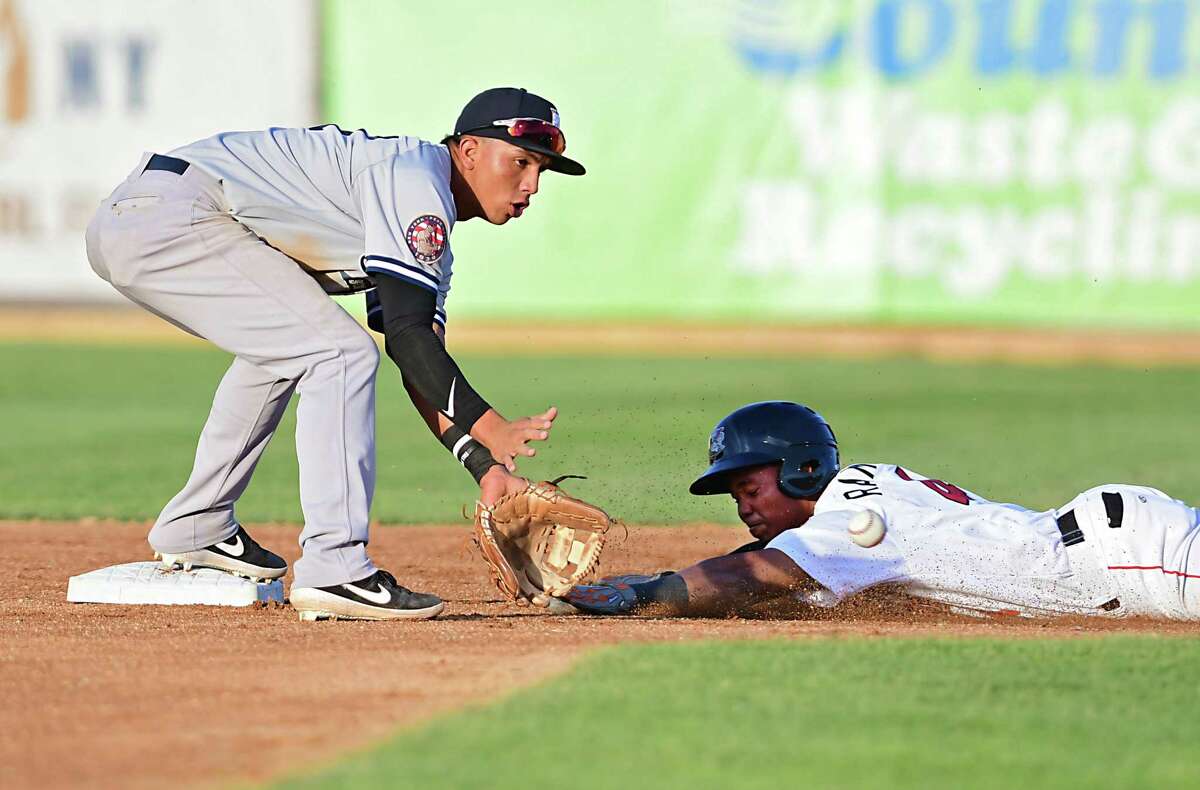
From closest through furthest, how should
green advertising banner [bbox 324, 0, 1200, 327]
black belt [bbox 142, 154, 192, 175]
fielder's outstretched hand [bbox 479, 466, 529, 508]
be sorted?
fielder's outstretched hand [bbox 479, 466, 529, 508]
black belt [bbox 142, 154, 192, 175]
green advertising banner [bbox 324, 0, 1200, 327]

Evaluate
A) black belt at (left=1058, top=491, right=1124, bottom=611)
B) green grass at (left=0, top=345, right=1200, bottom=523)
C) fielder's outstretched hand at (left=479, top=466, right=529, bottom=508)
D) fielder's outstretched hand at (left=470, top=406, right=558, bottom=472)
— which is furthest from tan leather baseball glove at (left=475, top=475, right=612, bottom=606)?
green grass at (left=0, top=345, right=1200, bottom=523)

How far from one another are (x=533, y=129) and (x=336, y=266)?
0.74 m

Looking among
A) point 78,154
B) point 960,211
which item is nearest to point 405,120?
point 78,154

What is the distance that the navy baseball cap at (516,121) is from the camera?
5016mm

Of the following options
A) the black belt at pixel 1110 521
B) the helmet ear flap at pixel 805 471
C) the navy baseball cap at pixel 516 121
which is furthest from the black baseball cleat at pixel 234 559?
the black belt at pixel 1110 521

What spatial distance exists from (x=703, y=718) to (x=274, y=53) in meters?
17.8

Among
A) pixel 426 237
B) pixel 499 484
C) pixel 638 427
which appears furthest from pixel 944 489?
pixel 638 427

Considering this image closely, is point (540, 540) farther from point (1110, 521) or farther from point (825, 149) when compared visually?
point (825, 149)

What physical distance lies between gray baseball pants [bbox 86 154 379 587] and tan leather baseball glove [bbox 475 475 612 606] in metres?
0.38

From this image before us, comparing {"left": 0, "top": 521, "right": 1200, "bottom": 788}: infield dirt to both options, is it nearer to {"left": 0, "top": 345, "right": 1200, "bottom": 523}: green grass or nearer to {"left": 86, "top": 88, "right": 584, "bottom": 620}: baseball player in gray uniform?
{"left": 86, "top": 88, "right": 584, "bottom": 620}: baseball player in gray uniform

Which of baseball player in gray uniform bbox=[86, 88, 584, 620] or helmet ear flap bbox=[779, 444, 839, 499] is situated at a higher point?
baseball player in gray uniform bbox=[86, 88, 584, 620]

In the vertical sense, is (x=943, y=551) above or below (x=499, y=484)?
below

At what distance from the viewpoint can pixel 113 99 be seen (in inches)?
802

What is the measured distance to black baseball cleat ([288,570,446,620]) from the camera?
16.2 feet
